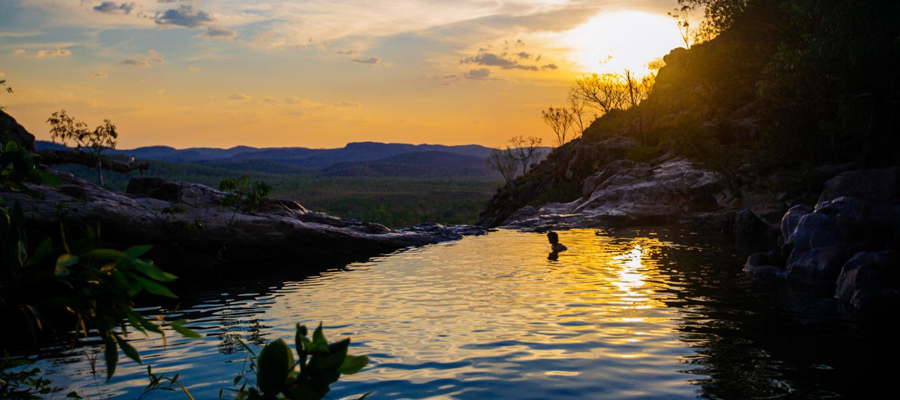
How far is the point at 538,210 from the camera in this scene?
58.2 meters

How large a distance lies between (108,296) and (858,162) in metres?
38.3

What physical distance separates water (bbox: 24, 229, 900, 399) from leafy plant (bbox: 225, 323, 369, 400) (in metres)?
8.23

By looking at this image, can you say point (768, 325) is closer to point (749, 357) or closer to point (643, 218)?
point (749, 357)

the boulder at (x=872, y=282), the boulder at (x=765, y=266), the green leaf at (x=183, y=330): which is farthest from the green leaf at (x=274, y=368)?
the boulder at (x=765, y=266)

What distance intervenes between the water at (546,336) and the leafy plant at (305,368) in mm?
8232

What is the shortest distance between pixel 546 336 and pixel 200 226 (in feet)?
76.4

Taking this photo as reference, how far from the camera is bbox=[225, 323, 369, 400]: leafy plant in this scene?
81.4 inches

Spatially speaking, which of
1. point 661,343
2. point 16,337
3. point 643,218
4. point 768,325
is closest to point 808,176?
point 643,218

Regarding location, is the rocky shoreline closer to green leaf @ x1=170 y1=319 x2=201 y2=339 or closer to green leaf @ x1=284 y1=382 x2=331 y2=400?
green leaf @ x1=284 y1=382 x2=331 y2=400

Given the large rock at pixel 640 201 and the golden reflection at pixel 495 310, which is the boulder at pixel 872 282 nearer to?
the golden reflection at pixel 495 310

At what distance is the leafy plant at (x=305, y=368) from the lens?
6.78 feet

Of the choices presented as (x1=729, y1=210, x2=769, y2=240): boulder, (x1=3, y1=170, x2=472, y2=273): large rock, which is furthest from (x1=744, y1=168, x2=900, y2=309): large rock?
(x1=3, y1=170, x2=472, y2=273): large rock

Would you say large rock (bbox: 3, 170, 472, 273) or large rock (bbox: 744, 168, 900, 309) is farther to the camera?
large rock (bbox: 3, 170, 472, 273)

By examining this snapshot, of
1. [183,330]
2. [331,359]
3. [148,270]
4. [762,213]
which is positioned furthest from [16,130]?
[762,213]
